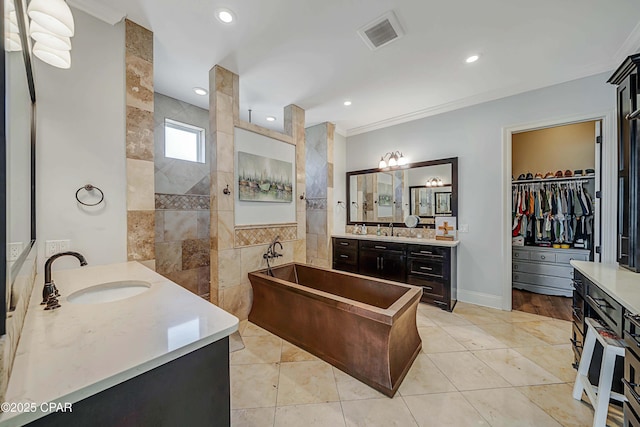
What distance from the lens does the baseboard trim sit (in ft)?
10.5

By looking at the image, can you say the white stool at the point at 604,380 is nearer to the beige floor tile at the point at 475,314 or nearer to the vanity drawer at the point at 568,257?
the beige floor tile at the point at 475,314

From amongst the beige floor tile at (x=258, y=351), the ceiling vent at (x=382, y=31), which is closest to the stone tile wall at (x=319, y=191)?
the beige floor tile at (x=258, y=351)

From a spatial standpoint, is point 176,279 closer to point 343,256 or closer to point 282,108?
point 343,256

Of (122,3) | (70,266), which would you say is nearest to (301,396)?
(70,266)

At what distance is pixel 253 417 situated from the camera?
5.16ft

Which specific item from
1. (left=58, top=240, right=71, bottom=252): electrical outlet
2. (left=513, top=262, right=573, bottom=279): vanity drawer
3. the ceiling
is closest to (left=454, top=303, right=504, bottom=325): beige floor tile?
(left=513, top=262, right=573, bottom=279): vanity drawer

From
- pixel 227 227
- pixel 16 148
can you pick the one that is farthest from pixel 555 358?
pixel 16 148

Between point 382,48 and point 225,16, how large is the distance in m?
1.42

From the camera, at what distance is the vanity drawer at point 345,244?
4000 mm

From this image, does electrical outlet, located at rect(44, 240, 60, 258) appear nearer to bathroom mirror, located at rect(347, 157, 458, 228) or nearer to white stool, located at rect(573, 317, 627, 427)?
white stool, located at rect(573, 317, 627, 427)

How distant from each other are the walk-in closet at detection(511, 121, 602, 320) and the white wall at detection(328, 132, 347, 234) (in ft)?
9.31

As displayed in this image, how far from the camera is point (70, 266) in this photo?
1758mm

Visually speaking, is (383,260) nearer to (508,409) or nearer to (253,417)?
(508,409)

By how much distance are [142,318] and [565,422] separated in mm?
2480
